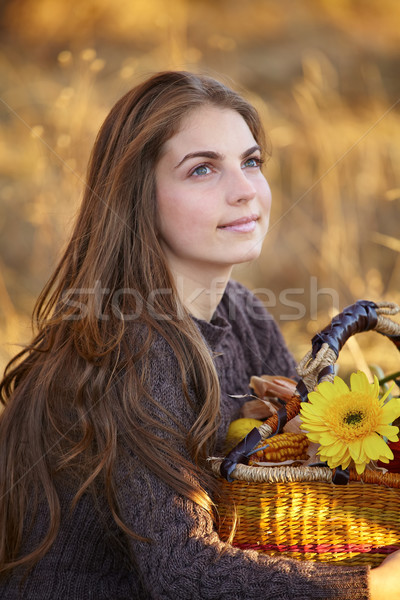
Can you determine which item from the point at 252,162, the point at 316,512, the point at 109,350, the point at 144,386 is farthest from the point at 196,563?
the point at 252,162

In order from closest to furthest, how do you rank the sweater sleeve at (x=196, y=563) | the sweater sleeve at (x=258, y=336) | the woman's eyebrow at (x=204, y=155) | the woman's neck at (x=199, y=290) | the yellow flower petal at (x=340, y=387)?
the sweater sleeve at (x=196, y=563) → the yellow flower petal at (x=340, y=387) → the woman's eyebrow at (x=204, y=155) → the woman's neck at (x=199, y=290) → the sweater sleeve at (x=258, y=336)

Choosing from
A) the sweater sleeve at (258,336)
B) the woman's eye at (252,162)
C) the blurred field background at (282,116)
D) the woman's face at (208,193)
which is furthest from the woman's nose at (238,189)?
the blurred field background at (282,116)

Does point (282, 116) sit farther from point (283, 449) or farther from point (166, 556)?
point (166, 556)

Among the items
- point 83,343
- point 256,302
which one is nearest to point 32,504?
point 83,343


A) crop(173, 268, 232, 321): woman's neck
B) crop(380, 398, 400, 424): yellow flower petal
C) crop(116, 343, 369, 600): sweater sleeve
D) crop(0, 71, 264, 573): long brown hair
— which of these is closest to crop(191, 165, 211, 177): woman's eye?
crop(0, 71, 264, 573): long brown hair

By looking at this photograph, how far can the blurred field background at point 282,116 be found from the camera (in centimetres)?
317

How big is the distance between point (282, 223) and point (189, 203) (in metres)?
2.32

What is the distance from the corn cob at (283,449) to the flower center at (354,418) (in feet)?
0.49

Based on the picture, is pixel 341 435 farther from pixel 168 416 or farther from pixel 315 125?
pixel 315 125

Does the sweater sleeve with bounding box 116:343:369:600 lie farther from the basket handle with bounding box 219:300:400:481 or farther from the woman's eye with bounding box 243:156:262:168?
the woman's eye with bounding box 243:156:262:168

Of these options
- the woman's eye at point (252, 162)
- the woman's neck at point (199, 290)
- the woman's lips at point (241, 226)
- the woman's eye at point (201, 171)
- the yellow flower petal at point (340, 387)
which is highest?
the woman's eye at point (252, 162)

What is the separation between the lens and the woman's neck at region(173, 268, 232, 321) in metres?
1.58

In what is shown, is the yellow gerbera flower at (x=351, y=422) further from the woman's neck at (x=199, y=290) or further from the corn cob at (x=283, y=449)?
the woman's neck at (x=199, y=290)

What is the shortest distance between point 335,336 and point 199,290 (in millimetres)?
441
